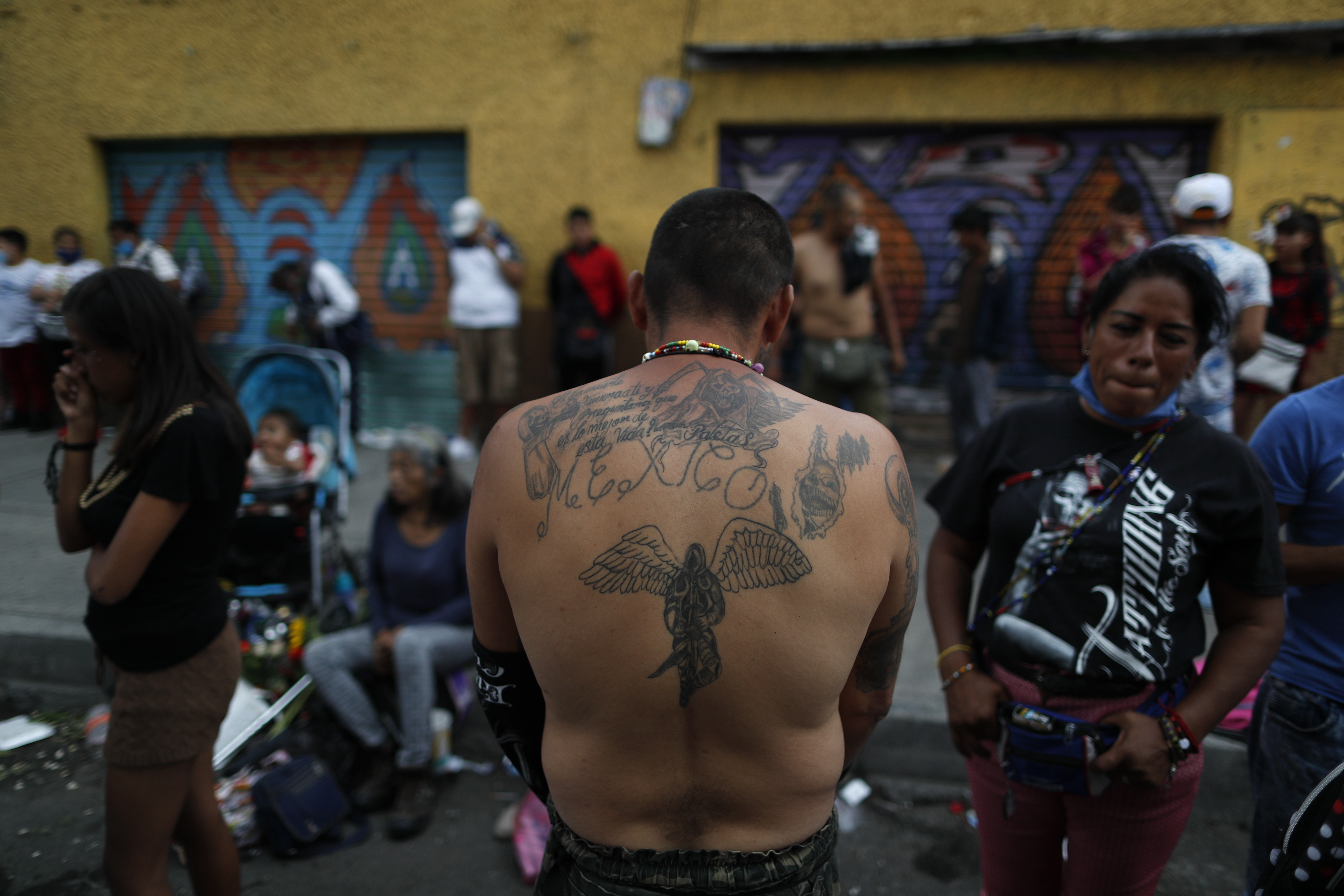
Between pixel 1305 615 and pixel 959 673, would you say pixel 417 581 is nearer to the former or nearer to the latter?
pixel 959 673

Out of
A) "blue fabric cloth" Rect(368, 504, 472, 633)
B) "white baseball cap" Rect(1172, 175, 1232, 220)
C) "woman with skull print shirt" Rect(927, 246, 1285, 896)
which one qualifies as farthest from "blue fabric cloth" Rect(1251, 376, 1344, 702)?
"blue fabric cloth" Rect(368, 504, 472, 633)

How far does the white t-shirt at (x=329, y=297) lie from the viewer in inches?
302

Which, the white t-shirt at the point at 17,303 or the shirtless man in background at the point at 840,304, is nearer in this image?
the shirtless man in background at the point at 840,304

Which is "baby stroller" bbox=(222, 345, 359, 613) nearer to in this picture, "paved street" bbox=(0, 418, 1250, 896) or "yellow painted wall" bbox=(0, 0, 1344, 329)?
"paved street" bbox=(0, 418, 1250, 896)

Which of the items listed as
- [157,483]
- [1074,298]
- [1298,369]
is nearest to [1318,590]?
[157,483]

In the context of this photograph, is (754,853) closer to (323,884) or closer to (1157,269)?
(1157,269)

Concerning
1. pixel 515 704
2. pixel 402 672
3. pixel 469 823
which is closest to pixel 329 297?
pixel 402 672

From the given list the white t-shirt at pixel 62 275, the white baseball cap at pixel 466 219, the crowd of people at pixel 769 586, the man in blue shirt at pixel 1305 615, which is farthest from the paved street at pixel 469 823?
the white t-shirt at pixel 62 275

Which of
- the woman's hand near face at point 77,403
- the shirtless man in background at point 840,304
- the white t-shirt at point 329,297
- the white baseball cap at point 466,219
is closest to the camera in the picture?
the woman's hand near face at point 77,403

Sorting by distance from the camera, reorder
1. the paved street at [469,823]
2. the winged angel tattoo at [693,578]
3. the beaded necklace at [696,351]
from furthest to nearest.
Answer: the paved street at [469,823], the beaded necklace at [696,351], the winged angel tattoo at [693,578]

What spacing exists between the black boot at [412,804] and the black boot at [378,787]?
32 mm

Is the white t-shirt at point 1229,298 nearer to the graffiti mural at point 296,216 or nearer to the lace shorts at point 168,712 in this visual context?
the lace shorts at point 168,712

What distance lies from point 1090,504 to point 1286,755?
796 mm

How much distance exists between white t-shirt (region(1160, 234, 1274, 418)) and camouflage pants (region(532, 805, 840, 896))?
11.6 ft
